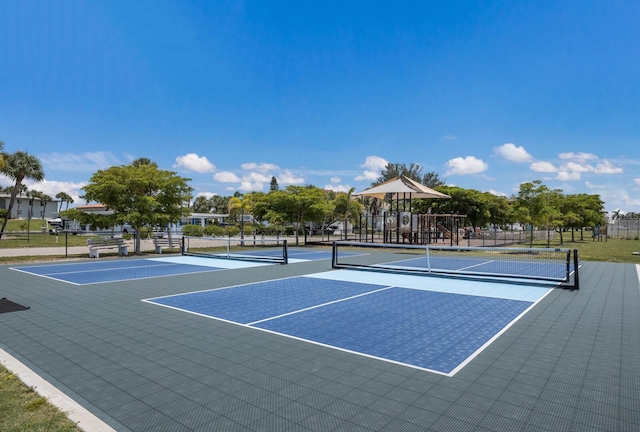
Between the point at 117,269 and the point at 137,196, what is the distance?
309 inches

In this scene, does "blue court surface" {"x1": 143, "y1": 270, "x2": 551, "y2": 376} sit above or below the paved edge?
above

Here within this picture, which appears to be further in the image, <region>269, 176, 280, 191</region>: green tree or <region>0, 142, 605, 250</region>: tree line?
<region>269, 176, 280, 191</region>: green tree

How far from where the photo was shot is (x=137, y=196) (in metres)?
22.7

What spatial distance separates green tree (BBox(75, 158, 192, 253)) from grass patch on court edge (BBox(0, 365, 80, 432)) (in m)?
18.2

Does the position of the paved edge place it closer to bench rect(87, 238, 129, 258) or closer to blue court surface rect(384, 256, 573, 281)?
blue court surface rect(384, 256, 573, 281)

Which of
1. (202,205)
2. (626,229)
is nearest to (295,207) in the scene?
(626,229)

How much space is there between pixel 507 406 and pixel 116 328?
242 inches

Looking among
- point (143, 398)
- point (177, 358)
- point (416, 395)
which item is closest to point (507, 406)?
point (416, 395)

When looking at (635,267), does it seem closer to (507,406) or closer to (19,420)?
(507,406)

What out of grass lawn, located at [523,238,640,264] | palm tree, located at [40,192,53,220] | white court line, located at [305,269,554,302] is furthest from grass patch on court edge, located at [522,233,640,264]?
palm tree, located at [40,192,53,220]

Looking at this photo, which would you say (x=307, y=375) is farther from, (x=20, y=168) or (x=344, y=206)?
(x=20, y=168)

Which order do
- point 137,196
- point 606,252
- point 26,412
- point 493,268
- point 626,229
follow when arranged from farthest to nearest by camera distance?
point 626,229
point 606,252
point 137,196
point 493,268
point 26,412

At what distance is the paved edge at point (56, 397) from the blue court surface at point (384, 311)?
10.5 feet

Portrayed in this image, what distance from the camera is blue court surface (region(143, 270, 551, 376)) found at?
19.9 ft
